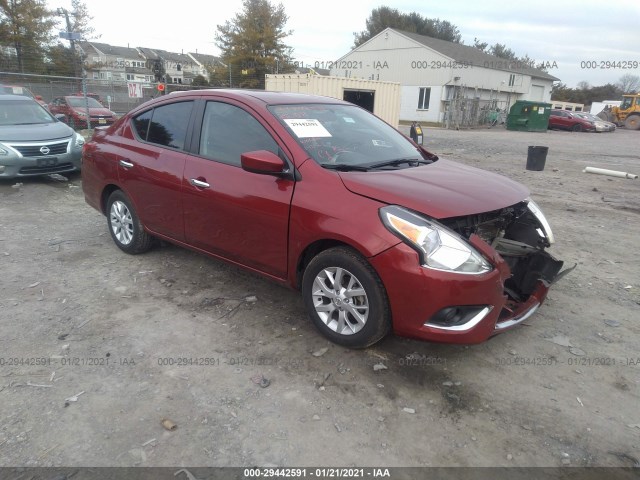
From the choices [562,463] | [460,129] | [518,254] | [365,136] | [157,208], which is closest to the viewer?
[562,463]

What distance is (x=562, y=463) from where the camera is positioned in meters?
2.33

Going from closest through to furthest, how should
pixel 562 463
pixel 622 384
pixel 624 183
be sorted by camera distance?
pixel 562 463 → pixel 622 384 → pixel 624 183

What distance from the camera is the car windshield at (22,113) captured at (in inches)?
348

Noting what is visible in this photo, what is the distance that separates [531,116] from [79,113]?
1071 inches

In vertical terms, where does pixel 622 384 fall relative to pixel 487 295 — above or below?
below

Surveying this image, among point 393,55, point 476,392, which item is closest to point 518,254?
point 476,392

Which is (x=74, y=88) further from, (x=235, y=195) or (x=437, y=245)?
(x=437, y=245)

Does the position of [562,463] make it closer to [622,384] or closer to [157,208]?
[622,384]

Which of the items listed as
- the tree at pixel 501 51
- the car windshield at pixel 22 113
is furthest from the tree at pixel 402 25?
the car windshield at pixel 22 113

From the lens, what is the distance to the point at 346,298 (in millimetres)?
3096

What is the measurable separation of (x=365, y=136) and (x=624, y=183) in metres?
8.98

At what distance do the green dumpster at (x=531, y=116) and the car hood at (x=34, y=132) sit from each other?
2968 cm

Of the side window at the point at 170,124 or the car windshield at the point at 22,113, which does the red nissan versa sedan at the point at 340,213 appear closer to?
the side window at the point at 170,124

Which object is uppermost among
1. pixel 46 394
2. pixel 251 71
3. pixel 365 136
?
pixel 251 71
